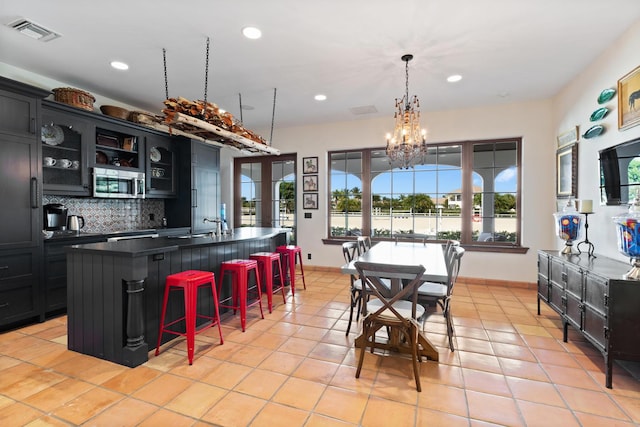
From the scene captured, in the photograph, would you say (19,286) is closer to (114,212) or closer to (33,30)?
(114,212)

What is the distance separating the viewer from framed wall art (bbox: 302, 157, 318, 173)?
19.4 ft

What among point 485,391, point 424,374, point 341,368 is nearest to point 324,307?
point 341,368

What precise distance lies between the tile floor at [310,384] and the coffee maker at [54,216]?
117cm

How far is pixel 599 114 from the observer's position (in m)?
3.16

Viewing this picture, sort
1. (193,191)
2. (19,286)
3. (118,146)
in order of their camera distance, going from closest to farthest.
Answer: (19,286) → (118,146) → (193,191)

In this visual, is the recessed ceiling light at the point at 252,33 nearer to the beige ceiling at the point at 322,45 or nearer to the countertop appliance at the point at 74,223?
the beige ceiling at the point at 322,45

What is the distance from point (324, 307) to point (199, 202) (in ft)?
10.0

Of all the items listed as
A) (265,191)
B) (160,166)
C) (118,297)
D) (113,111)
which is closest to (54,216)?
(113,111)

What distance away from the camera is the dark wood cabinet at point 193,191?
520cm

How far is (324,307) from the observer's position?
3.71m

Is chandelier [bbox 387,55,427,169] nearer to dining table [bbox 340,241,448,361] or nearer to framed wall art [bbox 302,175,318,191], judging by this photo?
dining table [bbox 340,241,448,361]

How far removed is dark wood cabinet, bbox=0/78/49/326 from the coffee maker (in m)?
0.46

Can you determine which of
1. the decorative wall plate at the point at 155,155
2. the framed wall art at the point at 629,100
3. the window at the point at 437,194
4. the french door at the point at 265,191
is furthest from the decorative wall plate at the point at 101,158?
the framed wall art at the point at 629,100

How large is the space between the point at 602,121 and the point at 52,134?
6.31 meters
